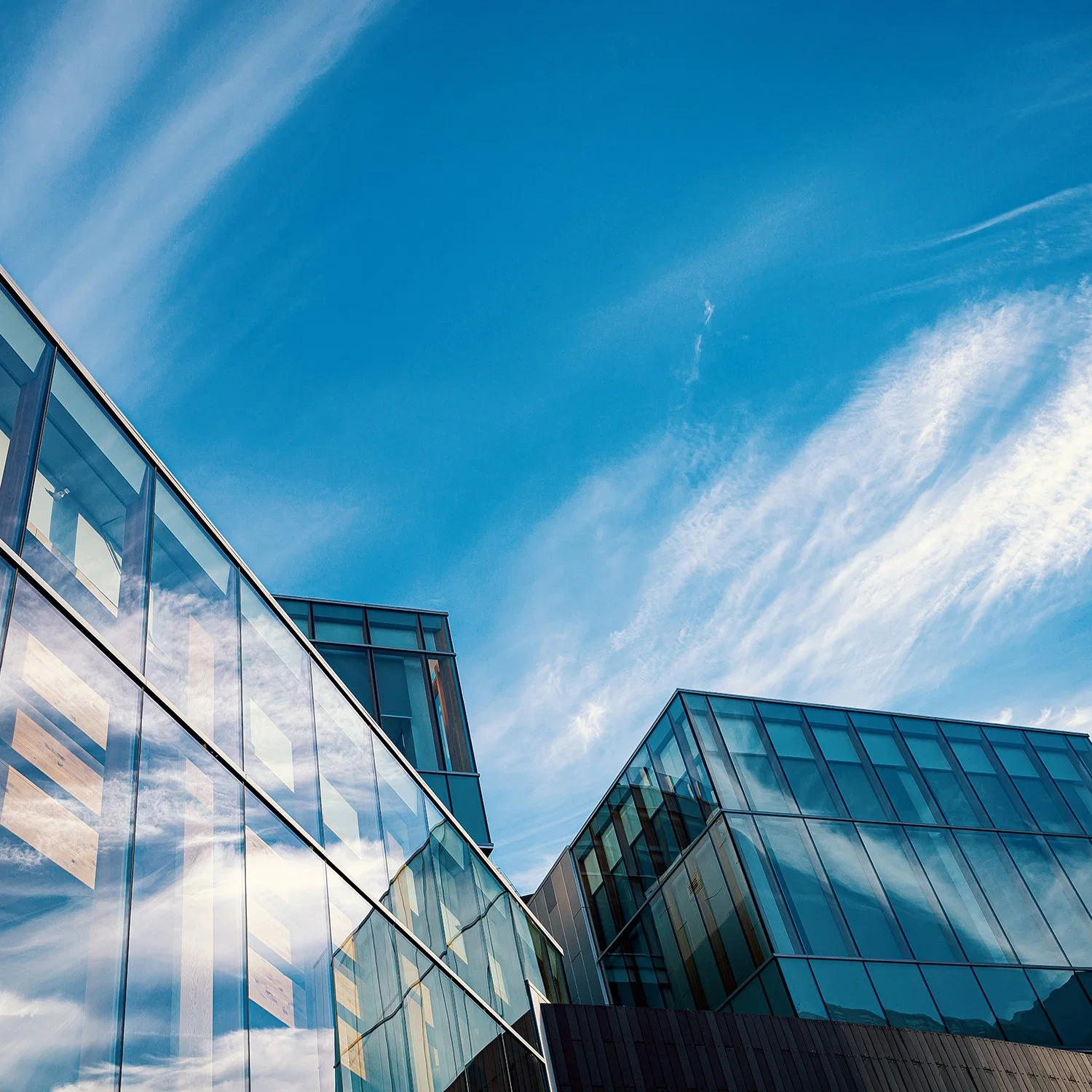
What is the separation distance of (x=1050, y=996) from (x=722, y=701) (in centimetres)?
871

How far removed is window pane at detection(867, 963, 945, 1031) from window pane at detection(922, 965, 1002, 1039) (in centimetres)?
21

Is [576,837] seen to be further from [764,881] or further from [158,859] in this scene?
[158,859]

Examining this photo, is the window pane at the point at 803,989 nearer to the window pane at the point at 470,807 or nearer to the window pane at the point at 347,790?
the window pane at the point at 470,807

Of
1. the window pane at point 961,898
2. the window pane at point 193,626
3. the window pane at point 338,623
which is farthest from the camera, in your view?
the window pane at point 338,623

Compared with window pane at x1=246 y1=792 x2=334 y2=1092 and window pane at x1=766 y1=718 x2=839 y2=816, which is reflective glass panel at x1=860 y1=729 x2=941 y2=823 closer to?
window pane at x1=766 y1=718 x2=839 y2=816

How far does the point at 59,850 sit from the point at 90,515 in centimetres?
288

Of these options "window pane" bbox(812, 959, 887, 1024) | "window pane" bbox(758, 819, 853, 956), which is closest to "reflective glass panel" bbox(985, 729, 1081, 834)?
"window pane" bbox(758, 819, 853, 956)

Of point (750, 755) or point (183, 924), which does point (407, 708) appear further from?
point (183, 924)

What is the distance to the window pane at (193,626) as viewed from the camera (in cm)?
875

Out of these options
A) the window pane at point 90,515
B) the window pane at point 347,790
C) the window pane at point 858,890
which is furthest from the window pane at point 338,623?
Answer: the window pane at point 90,515

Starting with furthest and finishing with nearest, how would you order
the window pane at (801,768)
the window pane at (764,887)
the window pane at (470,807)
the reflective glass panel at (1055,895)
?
1. the window pane at (801,768)
2. the reflective glass panel at (1055,895)
3. the window pane at (470,807)
4. the window pane at (764,887)

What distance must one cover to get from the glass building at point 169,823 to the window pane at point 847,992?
773 centimetres

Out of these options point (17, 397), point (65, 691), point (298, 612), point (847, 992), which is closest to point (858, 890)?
point (847, 992)

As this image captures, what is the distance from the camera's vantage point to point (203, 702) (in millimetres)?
9070
